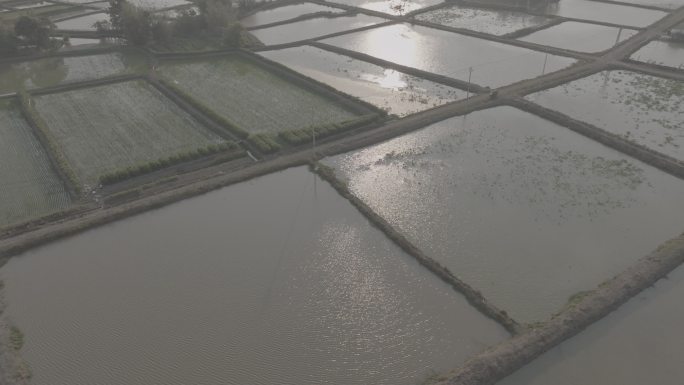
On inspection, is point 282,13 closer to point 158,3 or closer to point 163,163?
point 158,3

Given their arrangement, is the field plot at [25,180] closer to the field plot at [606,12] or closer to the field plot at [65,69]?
the field plot at [65,69]

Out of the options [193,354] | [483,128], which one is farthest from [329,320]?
[483,128]

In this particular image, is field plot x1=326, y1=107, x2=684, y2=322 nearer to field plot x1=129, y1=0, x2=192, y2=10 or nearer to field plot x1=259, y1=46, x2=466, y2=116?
field plot x1=259, y1=46, x2=466, y2=116

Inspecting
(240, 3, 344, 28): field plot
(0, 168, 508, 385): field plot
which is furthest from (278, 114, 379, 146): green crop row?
(240, 3, 344, 28): field plot

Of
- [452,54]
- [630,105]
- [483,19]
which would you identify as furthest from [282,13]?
[630,105]

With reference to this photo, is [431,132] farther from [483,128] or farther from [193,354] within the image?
[193,354]

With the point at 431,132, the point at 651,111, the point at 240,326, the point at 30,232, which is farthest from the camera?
the point at 651,111
